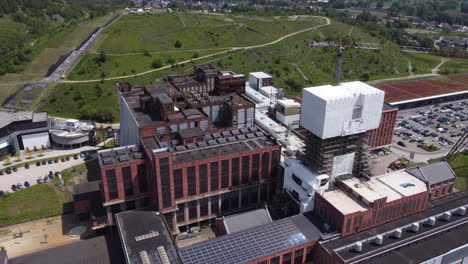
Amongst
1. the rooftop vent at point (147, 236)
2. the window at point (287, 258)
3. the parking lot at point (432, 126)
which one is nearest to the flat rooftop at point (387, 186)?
the window at point (287, 258)

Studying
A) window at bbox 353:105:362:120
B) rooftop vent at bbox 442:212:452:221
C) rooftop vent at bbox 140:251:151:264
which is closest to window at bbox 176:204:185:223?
rooftop vent at bbox 140:251:151:264

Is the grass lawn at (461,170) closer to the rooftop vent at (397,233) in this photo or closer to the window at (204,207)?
the rooftop vent at (397,233)

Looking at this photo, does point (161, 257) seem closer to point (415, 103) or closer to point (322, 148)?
point (322, 148)

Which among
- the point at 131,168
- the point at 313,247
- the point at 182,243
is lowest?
the point at 182,243

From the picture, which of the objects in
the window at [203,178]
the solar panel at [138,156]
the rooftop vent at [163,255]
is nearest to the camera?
the rooftop vent at [163,255]

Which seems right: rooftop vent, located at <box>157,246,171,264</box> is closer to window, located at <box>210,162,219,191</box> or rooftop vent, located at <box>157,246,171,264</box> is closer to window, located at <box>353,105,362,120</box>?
window, located at <box>210,162,219,191</box>

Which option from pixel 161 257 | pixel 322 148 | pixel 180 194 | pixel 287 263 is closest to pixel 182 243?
pixel 180 194

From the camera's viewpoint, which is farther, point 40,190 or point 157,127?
point 40,190

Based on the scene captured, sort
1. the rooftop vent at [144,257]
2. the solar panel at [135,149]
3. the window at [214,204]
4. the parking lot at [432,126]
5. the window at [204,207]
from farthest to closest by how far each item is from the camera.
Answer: the parking lot at [432,126]
the solar panel at [135,149]
the window at [214,204]
the window at [204,207]
the rooftop vent at [144,257]
